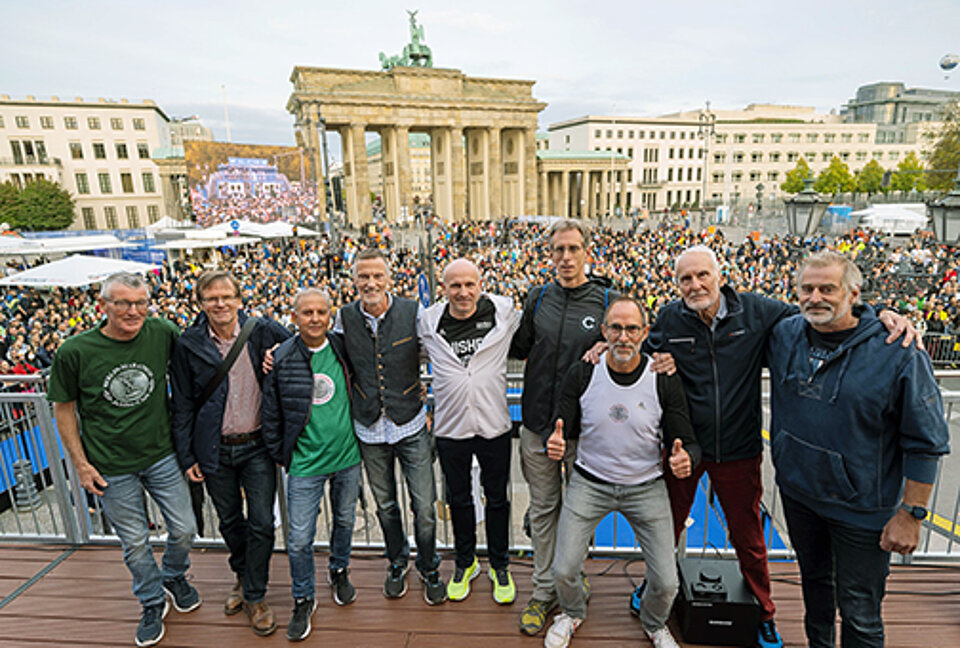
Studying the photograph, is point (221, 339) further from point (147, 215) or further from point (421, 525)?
point (147, 215)

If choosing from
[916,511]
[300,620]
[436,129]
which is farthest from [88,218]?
[916,511]

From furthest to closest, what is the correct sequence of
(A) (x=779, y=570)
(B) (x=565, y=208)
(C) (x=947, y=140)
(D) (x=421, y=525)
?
(B) (x=565, y=208) < (C) (x=947, y=140) < (A) (x=779, y=570) < (D) (x=421, y=525)

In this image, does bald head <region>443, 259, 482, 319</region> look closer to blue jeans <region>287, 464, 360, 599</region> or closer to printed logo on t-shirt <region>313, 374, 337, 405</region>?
printed logo on t-shirt <region>313, 374, 337, 405</region>

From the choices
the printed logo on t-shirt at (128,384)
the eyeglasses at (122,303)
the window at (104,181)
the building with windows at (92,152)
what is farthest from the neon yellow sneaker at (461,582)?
the window at (104,181)

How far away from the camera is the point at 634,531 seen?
278cm

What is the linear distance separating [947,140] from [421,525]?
1901 inches

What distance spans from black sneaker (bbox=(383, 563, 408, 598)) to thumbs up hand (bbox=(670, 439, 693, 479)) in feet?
6.26

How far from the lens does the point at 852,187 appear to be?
67125mm

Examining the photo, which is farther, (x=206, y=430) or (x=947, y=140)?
(x=947, y=140)

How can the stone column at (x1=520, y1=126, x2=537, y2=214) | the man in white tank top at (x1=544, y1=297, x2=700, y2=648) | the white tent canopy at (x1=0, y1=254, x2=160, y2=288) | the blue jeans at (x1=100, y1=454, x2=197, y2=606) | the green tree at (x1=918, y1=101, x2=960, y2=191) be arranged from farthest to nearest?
the stone column at (x1=520, y1=126, x2=537, y2=214), the green tree at (x1=918, y1=101, x2=960, y2=191), the white tent canopy at (x1=0, y1=254, x2=160, y2=288), the blue jeans at (x1=100, y1=454, x2=197, y2=606), the man in white tank top at (x1=544, y1=297, x2=700, y2=648)

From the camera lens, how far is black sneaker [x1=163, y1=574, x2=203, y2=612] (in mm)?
3240

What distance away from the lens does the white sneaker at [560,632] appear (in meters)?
2.85

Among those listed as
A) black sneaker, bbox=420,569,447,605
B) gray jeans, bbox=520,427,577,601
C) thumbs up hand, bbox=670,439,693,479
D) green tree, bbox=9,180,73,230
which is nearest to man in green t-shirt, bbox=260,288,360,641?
black sneaker, bbox=420,569,447,605

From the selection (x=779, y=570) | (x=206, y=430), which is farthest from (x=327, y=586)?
(x=779, y=570)
